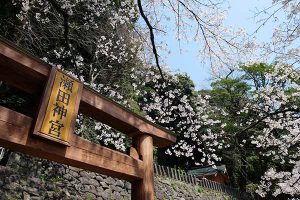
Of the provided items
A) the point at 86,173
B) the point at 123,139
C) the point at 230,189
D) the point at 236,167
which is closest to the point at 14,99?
the point at 86,173

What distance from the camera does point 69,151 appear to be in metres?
2.77

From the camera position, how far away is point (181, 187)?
11.5m

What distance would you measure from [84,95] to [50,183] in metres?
4.09

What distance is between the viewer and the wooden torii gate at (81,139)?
8.15ft

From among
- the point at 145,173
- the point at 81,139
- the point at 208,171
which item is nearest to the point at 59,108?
the point at 81,139

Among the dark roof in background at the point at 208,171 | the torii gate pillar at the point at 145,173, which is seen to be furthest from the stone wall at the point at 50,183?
the dark roof in background at the point at 208,171

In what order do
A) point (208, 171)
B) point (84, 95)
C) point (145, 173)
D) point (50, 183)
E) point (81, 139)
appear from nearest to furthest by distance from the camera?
point (81, 139), point (84, 95), point (145, 173), point (50, 183), point (208, 171)

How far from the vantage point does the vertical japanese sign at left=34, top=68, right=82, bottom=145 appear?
2639mm

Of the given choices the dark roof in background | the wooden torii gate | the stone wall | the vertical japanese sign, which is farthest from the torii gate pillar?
the dark roof in background

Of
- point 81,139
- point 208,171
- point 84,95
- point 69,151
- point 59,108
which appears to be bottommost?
point 69,151

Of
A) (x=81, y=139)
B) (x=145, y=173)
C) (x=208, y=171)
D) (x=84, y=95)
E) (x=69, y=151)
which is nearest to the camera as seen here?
(x=69, y=151)

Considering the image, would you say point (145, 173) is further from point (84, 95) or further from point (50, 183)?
point (50, 183)

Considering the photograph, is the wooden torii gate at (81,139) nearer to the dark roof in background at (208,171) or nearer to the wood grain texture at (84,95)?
the wood grain texture at (84,95)

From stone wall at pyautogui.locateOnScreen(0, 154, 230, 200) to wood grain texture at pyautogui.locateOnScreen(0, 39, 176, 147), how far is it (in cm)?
315
